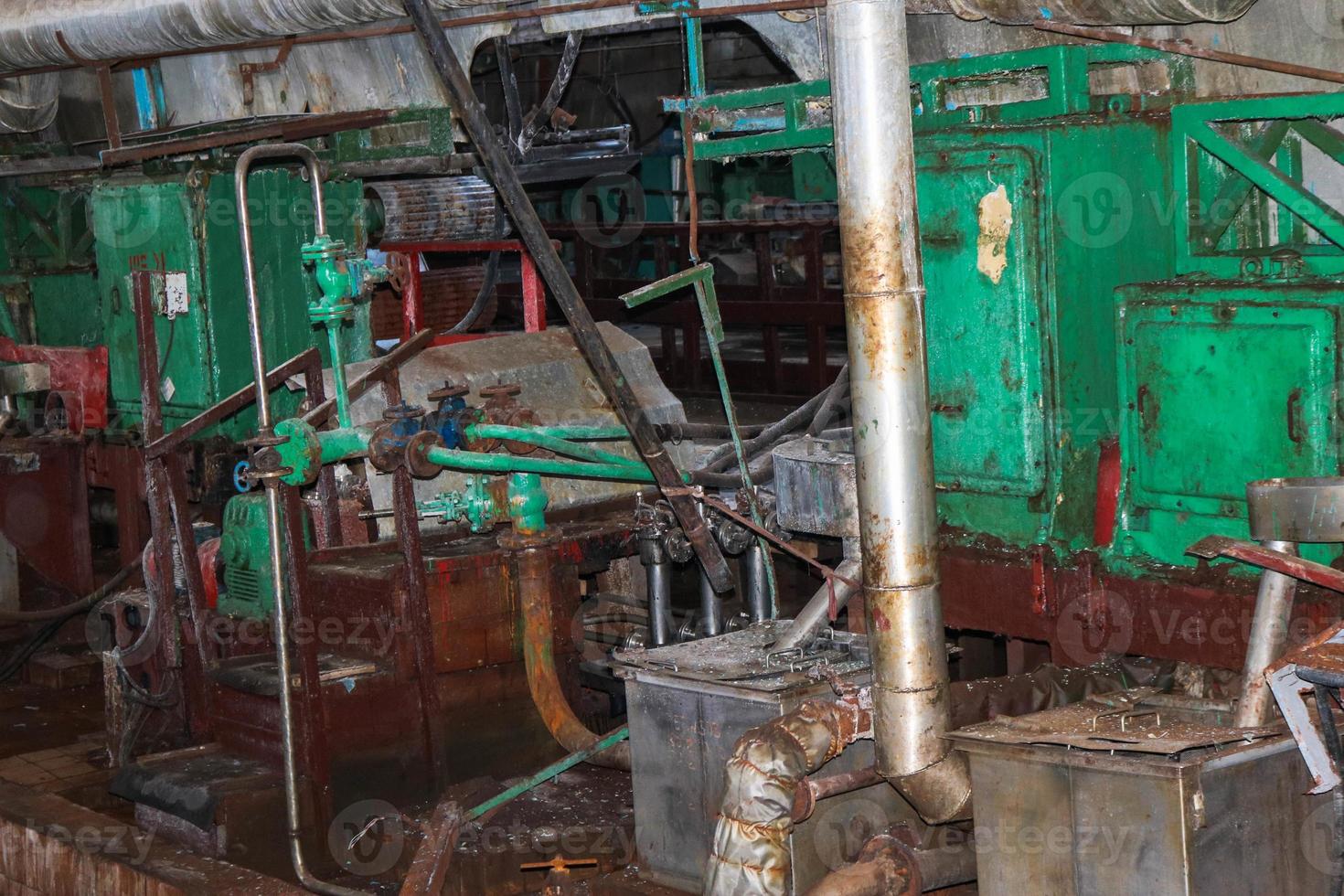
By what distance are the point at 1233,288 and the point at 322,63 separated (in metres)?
4.99

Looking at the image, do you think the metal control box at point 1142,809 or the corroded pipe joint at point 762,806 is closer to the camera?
the metal control box at point 1142,809

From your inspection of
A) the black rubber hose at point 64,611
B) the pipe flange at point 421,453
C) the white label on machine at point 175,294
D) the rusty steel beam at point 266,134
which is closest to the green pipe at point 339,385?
the pipe flange at point 421,453

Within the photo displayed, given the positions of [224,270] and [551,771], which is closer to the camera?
[551,771]

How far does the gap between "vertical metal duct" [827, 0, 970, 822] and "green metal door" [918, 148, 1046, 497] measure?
791 mm

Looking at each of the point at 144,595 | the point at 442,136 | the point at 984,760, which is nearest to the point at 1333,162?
the point at 984,760

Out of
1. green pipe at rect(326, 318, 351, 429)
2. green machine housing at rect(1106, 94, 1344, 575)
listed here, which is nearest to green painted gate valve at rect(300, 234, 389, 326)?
green pipe at rect(326, 318, 351, 429)

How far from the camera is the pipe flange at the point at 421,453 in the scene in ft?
19.4

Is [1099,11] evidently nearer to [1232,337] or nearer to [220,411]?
[1232,337]

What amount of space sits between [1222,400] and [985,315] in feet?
2.56

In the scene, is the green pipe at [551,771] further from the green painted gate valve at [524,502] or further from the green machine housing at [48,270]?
the green machine housing at [48,270]

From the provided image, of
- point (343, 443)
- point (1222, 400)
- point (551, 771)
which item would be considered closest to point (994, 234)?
point (1222, 400)

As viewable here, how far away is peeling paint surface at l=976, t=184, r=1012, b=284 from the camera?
197 inches

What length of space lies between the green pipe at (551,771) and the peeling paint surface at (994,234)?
1847 millimetres

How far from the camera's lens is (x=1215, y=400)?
469cm
